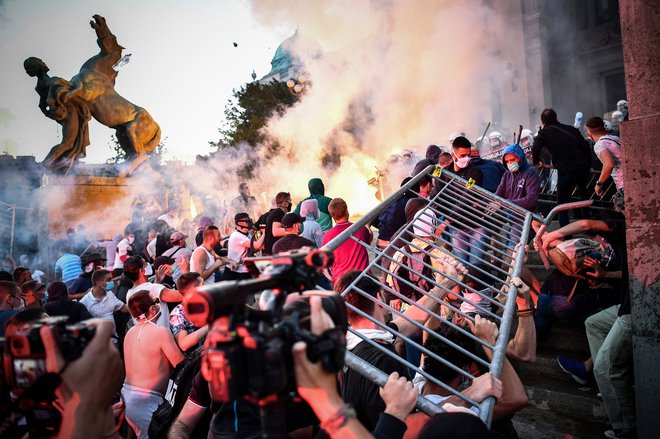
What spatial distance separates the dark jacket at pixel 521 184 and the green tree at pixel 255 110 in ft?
71.8

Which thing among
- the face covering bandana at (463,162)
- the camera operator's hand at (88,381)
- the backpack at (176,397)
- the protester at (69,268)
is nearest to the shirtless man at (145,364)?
the backpack at (176,397)

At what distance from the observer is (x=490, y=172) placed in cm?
660

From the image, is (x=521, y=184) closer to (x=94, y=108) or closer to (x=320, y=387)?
(x=320, y=387)

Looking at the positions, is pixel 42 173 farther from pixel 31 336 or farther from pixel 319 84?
pixel 31 336

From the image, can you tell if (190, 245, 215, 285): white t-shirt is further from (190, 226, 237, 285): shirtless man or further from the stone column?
the stone column

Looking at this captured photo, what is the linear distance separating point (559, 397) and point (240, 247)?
190 inches

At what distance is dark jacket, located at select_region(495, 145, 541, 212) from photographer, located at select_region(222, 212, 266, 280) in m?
3.69

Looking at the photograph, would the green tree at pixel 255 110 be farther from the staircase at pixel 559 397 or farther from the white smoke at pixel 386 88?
the staircase at pixel 559 397

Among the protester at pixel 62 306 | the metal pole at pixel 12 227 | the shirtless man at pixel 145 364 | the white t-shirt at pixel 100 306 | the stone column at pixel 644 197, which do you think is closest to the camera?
the stone column at pixel 644 197

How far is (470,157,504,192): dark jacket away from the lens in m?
6.53

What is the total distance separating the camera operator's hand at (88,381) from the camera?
1.69m

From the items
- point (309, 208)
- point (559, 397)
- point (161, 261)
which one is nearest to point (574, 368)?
point (559, 397)

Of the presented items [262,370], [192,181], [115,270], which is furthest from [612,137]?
[192,181]

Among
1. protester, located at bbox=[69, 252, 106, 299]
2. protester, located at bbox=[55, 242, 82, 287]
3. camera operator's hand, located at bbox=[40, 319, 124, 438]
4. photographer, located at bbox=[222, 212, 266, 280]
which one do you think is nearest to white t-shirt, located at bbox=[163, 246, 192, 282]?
photographer, located at bbox=[222, 212, 266, 280]
